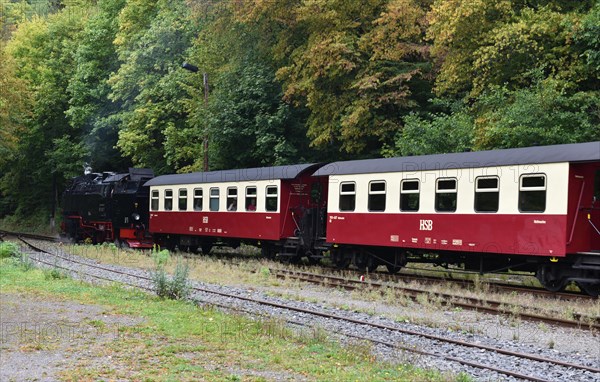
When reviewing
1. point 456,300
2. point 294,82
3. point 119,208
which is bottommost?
point 456,300

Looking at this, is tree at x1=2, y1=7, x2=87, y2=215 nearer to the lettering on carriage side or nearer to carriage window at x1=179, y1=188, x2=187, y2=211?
carriage window at x1=179, y1=188, x2=187, y2=211

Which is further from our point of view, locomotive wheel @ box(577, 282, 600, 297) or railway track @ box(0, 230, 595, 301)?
railway track @ box(0, 230, 595, 301)

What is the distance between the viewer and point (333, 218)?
757 inches

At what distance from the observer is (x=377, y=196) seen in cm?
1786

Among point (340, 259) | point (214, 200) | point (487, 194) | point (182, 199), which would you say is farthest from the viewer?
point (182, 199)

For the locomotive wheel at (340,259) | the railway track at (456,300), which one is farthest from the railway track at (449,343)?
the locomotive wheel at (340,259)

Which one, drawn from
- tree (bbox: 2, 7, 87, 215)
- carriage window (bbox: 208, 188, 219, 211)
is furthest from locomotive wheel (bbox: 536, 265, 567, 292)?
tree (bbox: 2, 7, 87, 215)

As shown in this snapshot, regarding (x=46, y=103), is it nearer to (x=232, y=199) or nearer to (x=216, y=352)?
(x=232, y=199)

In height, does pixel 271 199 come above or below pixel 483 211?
above

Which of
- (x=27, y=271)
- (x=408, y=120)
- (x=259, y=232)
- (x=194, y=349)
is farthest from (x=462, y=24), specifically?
(x=194, y=349)

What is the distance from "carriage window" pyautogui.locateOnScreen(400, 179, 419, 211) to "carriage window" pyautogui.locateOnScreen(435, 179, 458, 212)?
65 cm

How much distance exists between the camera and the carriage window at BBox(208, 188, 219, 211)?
24416 mm

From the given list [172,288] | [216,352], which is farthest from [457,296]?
[216,352]

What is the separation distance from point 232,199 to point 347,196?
612cm
